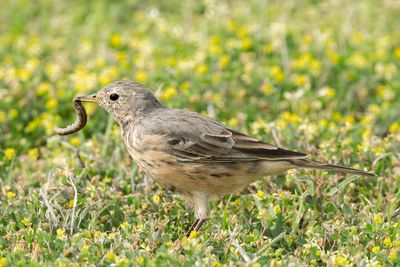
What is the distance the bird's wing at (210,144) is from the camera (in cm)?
643

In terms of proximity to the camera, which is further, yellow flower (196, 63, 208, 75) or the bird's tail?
yellow flower (196, 63, 208, 75)

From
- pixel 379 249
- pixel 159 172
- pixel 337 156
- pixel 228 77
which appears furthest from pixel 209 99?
pixel 379 249

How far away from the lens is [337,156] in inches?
285

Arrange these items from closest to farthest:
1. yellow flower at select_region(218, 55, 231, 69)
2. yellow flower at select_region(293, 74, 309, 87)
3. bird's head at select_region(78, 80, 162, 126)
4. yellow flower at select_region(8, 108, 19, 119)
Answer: bird's head at select_region(78, 80, 162, 126) < yellow flower at select_region(8, 108, 19, 119) < yellow flower at select_region(293, 74, 309, 87) < yellow flower at select_region(218, 55, 231, 69)

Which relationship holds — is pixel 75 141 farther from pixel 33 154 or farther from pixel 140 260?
pixel 140 260

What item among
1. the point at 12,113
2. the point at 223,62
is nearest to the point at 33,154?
the point at 12,113

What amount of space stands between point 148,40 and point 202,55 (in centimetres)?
125

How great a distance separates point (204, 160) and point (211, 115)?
7.09 ft

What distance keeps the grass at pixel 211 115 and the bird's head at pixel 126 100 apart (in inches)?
21.1

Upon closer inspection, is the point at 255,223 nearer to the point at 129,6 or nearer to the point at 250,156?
the point at 250,156

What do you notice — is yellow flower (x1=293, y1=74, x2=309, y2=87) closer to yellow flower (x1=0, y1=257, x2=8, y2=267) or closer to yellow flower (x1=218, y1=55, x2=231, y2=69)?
yellow flower (x1=218, y1=55, x2=231, y2=69)

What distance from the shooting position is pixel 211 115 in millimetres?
8586

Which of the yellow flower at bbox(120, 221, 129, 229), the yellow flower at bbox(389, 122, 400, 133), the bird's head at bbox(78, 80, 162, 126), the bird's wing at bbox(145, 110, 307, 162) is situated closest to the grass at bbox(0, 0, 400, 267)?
the yellow flower at bbox(120, 221, 129, 229)

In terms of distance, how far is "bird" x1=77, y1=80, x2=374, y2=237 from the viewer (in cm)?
641
